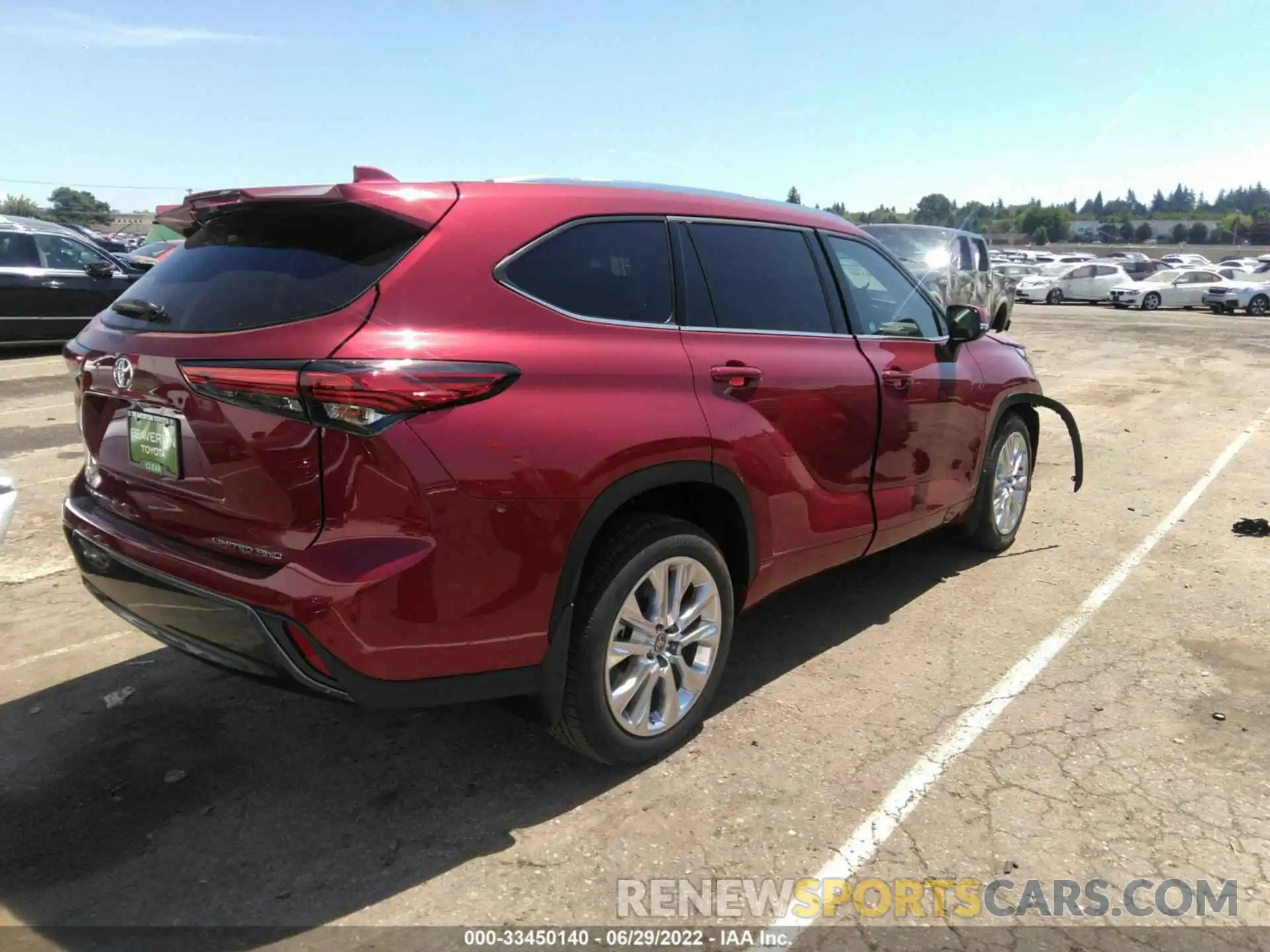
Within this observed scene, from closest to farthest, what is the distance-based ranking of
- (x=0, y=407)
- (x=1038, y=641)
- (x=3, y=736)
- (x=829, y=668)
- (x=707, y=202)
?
(x=3, y=736), (x=707, y=202), (x=829, y=668), (x=1038, y=641), (x=0, y=407)

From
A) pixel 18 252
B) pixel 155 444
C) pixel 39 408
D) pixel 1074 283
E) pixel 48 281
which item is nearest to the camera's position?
pixel 155 444

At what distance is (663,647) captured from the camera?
3.17m

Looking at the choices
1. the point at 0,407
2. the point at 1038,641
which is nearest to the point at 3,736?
the point at 1038,641

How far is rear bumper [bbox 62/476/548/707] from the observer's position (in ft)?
8.06

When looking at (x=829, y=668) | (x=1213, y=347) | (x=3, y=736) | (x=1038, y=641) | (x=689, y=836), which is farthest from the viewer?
(x=1213, y=347)

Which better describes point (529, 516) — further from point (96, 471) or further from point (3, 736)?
point (3, 736)

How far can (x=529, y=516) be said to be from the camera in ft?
8.70

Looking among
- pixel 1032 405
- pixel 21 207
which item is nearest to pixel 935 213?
pixel 1032 405

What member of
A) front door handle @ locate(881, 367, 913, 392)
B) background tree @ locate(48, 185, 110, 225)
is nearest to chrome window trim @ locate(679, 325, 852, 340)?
front door handle @ locate(881, 367, 913, 392)

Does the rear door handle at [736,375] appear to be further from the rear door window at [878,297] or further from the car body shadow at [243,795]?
the car body shadow at [243,795]

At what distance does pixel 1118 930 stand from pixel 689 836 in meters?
1.18

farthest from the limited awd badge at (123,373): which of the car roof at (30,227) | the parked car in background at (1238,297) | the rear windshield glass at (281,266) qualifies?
the parked car in background at (1238,297)

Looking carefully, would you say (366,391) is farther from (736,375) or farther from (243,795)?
(243,795)

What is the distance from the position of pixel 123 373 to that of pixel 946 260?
12565 millimetres
